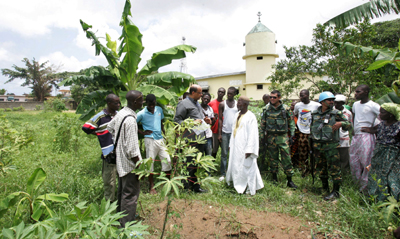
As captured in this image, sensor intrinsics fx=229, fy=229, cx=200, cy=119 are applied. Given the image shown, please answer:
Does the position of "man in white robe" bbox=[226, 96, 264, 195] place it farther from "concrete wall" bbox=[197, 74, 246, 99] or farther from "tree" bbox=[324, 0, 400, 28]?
"concrete wall" bbox=[197, 74, 246, 99]

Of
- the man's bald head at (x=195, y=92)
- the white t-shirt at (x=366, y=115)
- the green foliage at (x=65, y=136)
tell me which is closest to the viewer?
the white t-shirt at (x=366, y=115)

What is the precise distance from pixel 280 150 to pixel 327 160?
2.72ft

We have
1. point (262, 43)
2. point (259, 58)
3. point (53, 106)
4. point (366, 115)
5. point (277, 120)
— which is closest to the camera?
point (366, 115)

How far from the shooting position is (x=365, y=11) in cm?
521

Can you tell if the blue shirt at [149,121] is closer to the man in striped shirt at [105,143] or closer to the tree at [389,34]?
the man in striped shirt at [105,143]

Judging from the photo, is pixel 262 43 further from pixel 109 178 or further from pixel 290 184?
pixel 109 178

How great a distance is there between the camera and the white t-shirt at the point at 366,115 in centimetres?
387

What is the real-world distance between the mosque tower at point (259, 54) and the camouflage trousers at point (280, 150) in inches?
613

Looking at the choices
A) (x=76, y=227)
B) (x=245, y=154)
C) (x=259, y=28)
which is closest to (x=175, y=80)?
(x=245, y=154)

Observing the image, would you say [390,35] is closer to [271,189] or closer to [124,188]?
[271,189]

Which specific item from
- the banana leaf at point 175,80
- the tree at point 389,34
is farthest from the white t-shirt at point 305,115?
the tree at point 389,34

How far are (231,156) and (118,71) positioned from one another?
11.8 ft

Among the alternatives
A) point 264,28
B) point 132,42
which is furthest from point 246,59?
point 132,42

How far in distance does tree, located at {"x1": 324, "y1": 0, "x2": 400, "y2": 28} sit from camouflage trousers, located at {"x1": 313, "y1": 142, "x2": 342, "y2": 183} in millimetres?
3427
